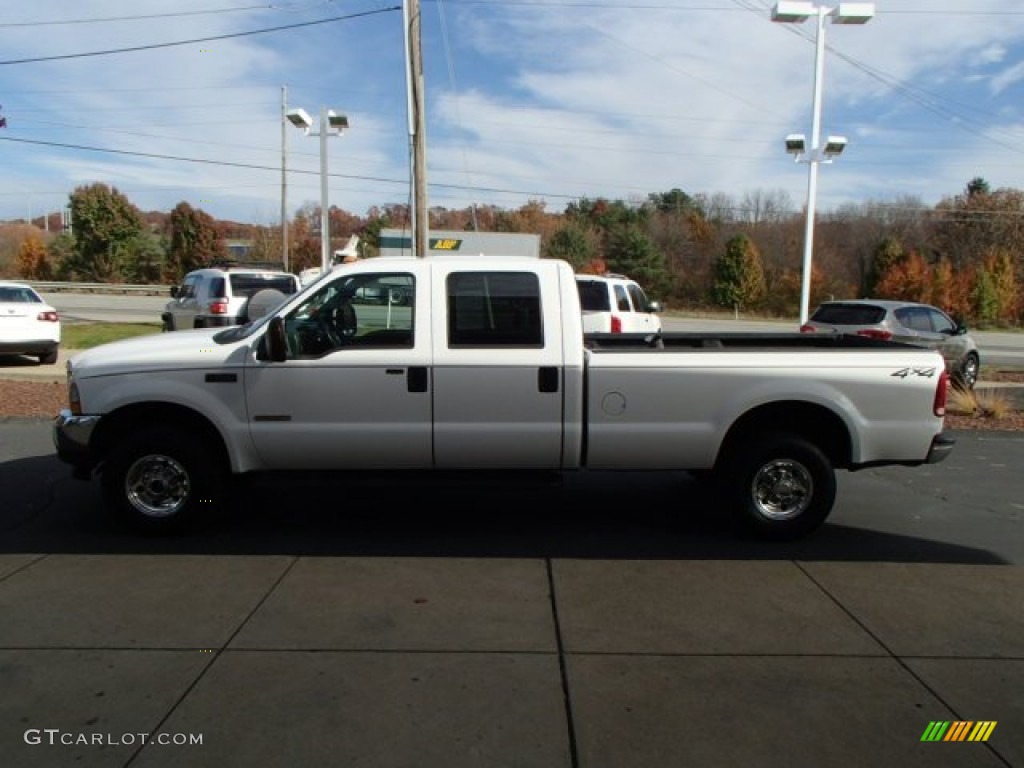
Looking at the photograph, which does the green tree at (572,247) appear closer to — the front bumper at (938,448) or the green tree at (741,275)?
the green tree at (741,275)

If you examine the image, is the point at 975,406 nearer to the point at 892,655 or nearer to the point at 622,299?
the point at 622,299

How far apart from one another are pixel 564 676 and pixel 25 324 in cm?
1364

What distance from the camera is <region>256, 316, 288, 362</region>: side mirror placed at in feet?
16.8

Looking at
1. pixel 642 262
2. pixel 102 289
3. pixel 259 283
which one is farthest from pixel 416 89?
pixel 642 262

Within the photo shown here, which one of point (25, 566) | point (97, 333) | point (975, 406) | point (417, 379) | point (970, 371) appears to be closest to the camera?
point (25, 566)

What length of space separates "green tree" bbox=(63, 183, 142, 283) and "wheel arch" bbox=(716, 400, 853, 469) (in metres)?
63.1

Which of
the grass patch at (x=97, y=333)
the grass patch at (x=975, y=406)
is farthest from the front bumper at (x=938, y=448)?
the grass patch at (x=97, y=333)

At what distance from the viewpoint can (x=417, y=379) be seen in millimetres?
5250

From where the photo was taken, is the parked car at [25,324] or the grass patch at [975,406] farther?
the parked car at [25,324]

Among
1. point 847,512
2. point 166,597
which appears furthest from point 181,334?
point 847,512

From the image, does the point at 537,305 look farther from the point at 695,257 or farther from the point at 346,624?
the point at 695,257

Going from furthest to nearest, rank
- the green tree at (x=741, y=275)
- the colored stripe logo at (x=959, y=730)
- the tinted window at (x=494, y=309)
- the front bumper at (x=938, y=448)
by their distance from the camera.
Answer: the green tree at (x=741, y=275), the front bumper at (x=938, y=448), the tinted window at (x=494, y=309), the colored stripe logo at (x=959, y=730)

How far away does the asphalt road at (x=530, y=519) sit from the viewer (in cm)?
538

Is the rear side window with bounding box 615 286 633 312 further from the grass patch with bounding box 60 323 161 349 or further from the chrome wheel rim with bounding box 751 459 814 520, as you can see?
the grass patch with bounding box 60 323 161 349
